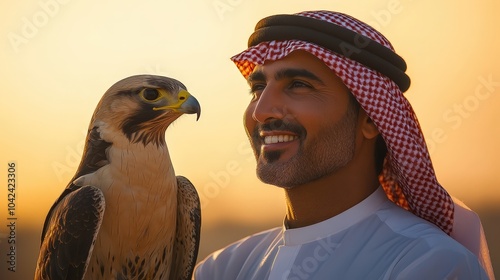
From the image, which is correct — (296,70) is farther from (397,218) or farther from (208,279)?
(208,279)

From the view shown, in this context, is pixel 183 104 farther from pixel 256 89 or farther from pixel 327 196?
pixel 327 196

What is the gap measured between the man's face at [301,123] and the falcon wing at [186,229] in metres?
1.23

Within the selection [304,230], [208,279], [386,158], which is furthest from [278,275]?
[386,158]

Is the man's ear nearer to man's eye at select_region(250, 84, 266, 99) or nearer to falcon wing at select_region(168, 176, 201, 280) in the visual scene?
man's eye at select_region(250, 84, 266, 99)

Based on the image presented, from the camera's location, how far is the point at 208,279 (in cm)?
424

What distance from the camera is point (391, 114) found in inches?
150

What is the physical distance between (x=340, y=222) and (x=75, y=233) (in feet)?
5.25

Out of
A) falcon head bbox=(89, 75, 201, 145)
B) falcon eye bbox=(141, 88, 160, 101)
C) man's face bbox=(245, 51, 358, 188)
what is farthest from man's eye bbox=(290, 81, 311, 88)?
falcon eye bbox=(141, 88, 160, 101)

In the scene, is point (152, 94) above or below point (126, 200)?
above

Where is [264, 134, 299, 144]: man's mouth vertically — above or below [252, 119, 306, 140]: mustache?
below

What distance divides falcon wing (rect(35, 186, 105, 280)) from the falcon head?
43 centimetres

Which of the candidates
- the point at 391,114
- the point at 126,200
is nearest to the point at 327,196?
the point at 391,114

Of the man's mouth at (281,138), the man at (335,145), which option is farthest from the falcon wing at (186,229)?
the man's mouth at (281,138)

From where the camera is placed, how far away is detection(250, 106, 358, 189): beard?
12.3ft
